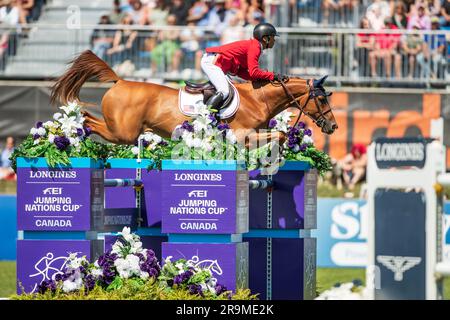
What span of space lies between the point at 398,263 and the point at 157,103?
22.8 feet

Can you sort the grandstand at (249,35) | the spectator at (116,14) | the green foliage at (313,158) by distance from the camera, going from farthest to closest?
the spectator at (116,14) → the grandstand at (249,35) → the green foliage at (313,158)

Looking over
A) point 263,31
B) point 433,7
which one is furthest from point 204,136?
point 433,7

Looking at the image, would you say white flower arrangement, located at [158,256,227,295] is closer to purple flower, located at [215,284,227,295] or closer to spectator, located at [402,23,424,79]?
purple flower, located at [215,284,227,295]

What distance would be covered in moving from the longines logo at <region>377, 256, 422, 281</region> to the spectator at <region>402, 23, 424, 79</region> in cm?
1188

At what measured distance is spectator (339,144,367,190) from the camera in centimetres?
1698

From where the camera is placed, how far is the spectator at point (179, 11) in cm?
1942

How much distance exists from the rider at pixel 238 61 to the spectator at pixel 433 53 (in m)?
6.18

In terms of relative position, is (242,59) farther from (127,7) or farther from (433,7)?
(127,7)

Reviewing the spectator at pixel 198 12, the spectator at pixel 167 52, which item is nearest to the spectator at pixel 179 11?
the spectator at pixel 198 12

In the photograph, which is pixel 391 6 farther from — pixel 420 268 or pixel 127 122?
pixel 420 268

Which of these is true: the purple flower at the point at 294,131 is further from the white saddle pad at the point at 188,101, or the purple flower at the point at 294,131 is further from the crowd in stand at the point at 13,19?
the crowd in stand at the point at 13,19

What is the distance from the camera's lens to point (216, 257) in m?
7.91
